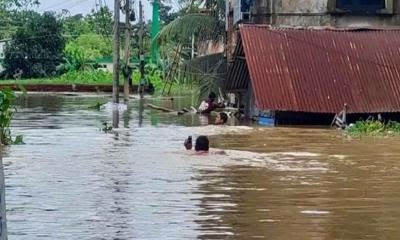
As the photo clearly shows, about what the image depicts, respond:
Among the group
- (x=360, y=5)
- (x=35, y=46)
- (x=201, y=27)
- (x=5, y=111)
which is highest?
(x=360, y=5)

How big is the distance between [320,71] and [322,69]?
0.09m

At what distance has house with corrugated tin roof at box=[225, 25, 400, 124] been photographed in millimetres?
27047

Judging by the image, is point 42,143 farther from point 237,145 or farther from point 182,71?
point 182,71

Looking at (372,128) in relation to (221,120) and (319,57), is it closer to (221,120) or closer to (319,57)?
(319,57)

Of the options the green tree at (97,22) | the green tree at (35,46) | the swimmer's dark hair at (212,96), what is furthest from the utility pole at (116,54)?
the green tree at (97,22)

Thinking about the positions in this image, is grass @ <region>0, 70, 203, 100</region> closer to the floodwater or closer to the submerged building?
the submerged building

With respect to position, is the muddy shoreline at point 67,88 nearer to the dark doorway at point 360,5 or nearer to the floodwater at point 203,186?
the dark doorway at point 360,5

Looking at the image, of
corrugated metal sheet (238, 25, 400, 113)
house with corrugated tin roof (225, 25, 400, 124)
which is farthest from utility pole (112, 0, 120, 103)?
corrugated metal sheet (238, 25, 400, 113)

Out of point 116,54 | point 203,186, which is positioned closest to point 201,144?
point 203,186

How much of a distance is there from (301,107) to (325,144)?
5.45m

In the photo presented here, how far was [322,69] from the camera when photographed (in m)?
27.8

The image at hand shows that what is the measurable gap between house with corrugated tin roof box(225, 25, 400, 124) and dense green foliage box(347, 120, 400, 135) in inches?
50.9

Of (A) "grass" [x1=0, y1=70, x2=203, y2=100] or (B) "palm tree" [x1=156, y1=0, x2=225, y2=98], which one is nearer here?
(B) "palm tree" [x1=156, y1=0, x2=225, y2=98]

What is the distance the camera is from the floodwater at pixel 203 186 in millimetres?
10477
